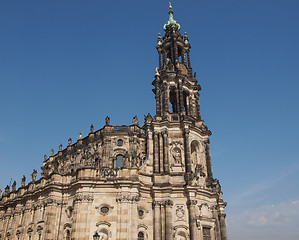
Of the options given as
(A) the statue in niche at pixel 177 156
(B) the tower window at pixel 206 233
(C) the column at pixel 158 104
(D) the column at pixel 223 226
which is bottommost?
(B) the tower window at pixel 206 233

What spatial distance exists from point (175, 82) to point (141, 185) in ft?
48.4

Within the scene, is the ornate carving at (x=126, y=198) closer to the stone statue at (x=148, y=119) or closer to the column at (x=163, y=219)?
the column at (x=163, y=219)

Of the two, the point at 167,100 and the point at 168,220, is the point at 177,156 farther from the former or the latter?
the point at 167,100

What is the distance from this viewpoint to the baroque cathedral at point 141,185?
92.8 feet

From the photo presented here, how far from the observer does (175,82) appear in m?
38.8

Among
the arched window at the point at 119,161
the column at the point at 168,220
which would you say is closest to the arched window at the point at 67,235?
the column at the point at 168,220

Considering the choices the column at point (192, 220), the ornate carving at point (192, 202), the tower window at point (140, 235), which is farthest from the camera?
the ornate carving at point (192, 202)

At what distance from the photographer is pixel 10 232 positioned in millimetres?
38125

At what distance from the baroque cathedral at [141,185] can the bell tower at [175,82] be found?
0.43 ft

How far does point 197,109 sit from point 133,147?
9.88 metres

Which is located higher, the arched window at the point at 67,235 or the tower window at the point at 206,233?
the tower window at the point at 206,233

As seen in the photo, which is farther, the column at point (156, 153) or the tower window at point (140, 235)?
the column at point (156, 153)

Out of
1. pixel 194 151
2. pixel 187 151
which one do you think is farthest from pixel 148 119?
pixel 194 151

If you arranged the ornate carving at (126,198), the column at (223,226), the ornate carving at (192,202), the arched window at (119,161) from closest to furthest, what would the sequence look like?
the ornate carving at (126,198) → the ornate carving at (192,202) → the column at (223,226) → the arched window at (119,161)
